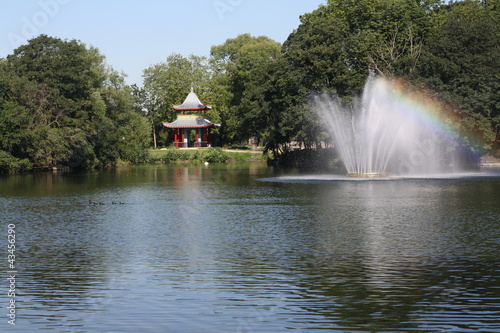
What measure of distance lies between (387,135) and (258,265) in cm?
4684

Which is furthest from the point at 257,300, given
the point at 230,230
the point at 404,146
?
the point at 404,146

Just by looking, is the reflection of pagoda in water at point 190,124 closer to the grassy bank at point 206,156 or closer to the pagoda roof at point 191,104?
the pagoda roof at point 191,104

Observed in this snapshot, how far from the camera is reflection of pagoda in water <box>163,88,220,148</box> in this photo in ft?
393

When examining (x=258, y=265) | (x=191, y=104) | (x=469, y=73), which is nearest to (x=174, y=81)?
(x=191, y=104)

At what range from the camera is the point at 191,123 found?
119312mm

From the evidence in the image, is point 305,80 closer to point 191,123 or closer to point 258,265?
point 191,123

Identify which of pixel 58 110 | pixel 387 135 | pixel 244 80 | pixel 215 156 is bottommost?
pixel 215 156

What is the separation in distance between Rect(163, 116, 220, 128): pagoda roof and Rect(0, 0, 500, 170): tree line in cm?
2467

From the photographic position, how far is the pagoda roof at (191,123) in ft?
390

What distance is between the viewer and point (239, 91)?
122062mm

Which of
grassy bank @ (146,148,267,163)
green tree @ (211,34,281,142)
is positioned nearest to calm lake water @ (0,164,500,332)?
green tree @ (211,34,281,142)

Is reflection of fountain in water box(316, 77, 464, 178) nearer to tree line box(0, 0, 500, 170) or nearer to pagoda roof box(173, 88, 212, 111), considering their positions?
tree line box(0, 0, 500, 170)

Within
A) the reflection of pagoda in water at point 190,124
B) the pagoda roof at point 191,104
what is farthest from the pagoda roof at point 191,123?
the pagoda roof at point 191,104

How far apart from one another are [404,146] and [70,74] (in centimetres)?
4006
